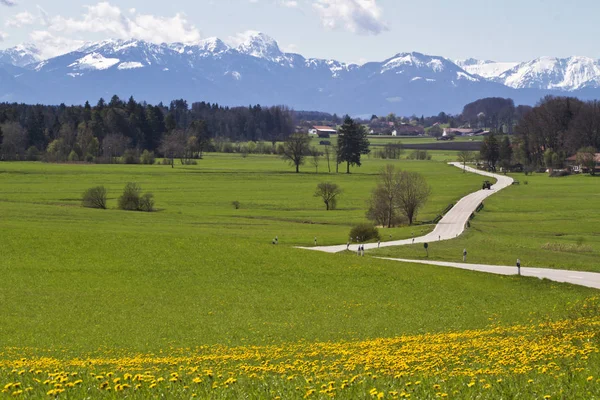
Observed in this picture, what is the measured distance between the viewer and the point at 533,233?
73.2 m

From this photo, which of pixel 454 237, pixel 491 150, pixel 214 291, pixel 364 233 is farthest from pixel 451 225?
pixel 491 150

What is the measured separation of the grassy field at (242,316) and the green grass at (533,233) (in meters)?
8.47

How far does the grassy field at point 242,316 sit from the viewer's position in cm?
1324

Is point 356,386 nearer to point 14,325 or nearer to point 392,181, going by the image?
point 14,325

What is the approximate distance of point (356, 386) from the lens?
12.6 metres

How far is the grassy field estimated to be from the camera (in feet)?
43.4

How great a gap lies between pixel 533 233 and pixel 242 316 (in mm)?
48401

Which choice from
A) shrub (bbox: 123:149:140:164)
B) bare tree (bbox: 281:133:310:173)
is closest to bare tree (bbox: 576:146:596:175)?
bare tree (bbox: 281:133:310:173)

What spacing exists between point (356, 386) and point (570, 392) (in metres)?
3.42

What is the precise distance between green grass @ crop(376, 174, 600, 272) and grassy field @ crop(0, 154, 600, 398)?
8.47m

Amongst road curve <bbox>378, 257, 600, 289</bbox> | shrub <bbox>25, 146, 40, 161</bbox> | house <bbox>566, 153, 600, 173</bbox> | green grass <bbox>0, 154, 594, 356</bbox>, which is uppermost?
shrub <bbox>25, 146, 40, 161</bbox>

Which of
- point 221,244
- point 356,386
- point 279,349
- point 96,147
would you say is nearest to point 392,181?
point 221,244

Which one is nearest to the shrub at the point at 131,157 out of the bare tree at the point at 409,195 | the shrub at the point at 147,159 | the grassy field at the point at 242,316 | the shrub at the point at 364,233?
the shrub at the point at 147,159

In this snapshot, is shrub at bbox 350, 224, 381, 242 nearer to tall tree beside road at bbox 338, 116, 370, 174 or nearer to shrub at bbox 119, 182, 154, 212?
shrub at bbox 119, 182, 154, 212
